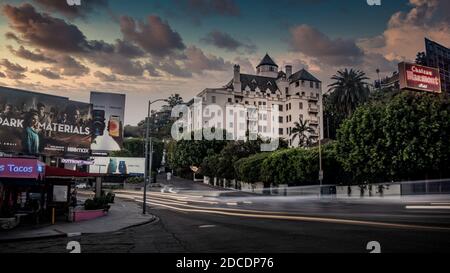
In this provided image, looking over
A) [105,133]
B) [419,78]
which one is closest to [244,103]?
[105,133]

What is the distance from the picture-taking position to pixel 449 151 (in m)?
31.1

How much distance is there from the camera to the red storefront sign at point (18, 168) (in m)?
15.4

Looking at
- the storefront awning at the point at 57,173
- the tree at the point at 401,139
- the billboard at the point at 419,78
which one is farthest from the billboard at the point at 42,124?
the billboard at the point at 419,78

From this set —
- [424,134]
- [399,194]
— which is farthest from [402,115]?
[399,194]

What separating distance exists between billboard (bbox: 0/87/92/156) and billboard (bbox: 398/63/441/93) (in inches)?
1480

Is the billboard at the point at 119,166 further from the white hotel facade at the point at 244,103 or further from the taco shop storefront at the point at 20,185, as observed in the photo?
the white hotel facade at the point at 244,103

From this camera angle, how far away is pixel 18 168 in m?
15.8

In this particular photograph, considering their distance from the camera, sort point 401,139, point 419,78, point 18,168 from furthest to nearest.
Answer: point 419,78
point 401,139
point 18,168

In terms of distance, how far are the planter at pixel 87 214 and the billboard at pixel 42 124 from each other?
18.3m

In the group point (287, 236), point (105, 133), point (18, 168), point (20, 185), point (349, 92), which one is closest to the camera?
point (287, 236)

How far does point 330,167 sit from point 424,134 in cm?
1639

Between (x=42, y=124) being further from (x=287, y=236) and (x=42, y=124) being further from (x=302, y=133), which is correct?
(x=302, y=133)

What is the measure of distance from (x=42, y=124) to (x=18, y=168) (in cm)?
2651
